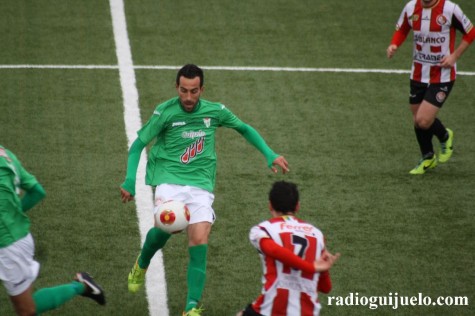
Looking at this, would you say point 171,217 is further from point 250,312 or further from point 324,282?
point 324,282

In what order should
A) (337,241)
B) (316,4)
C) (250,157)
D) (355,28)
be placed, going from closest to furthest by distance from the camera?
1. (337,241)
2. (250,157)
3. (355,28)
4. (316,4)

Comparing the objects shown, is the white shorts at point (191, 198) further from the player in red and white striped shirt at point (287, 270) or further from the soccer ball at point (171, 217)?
the player in red and white striped shirt at point (287, 270)

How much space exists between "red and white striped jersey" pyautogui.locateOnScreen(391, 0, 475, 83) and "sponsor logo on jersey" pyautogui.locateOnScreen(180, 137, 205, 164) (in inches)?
146

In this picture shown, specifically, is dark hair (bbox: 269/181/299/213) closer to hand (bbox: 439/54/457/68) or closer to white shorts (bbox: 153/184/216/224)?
white shorts (bbox: 153/184/216/224)

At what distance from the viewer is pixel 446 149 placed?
1005 cm

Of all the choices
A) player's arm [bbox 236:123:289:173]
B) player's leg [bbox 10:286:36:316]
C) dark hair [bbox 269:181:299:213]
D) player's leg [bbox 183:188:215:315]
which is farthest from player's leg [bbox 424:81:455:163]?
player's leg [bbox 10:286:36:316]

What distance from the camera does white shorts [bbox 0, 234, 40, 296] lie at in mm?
5691

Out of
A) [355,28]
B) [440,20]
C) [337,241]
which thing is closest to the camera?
[337,241]

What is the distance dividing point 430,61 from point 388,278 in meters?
3.11

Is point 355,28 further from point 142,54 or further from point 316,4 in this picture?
point 142,54

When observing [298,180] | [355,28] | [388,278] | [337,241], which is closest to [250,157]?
[298,180]

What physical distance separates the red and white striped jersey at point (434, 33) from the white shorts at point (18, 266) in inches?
217

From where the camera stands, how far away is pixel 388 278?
7.61 m

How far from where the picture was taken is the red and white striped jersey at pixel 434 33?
375 inches
